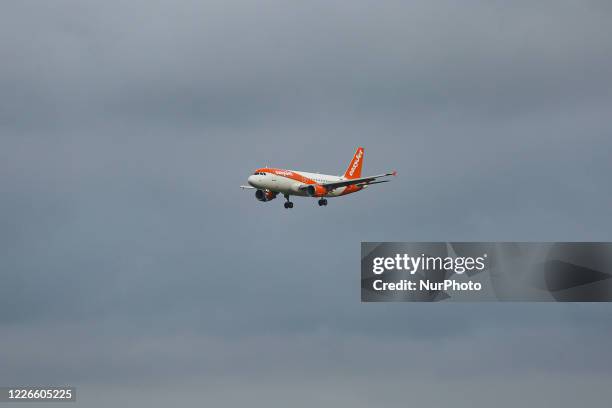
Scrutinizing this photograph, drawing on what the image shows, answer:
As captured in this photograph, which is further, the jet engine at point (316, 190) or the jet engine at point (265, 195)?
the jet engine at point (265, 195)

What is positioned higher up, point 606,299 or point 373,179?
point 373,179

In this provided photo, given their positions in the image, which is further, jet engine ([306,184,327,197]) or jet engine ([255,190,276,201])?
jet engine ([255,190,276,201])

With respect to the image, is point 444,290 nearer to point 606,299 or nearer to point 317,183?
point 606,299

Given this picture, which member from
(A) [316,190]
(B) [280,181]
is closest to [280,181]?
(B) [280,181]

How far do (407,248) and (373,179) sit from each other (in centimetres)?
4689

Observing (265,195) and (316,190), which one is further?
(265,195)

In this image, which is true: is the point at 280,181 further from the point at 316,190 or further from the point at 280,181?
the point at 316,190

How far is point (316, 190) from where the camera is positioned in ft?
639

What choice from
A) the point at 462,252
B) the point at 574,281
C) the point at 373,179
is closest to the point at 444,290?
the point at 462,252

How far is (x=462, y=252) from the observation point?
147875 mm

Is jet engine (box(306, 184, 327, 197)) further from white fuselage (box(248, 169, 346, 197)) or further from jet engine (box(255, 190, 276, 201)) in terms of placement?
jet engine (box(255, 190, 276, 201))

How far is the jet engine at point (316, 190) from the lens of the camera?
193625 millimetres

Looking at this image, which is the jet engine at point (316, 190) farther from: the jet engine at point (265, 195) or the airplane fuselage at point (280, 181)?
the jet engine at point (265, 195)

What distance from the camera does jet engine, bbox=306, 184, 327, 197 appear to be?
19362cm
